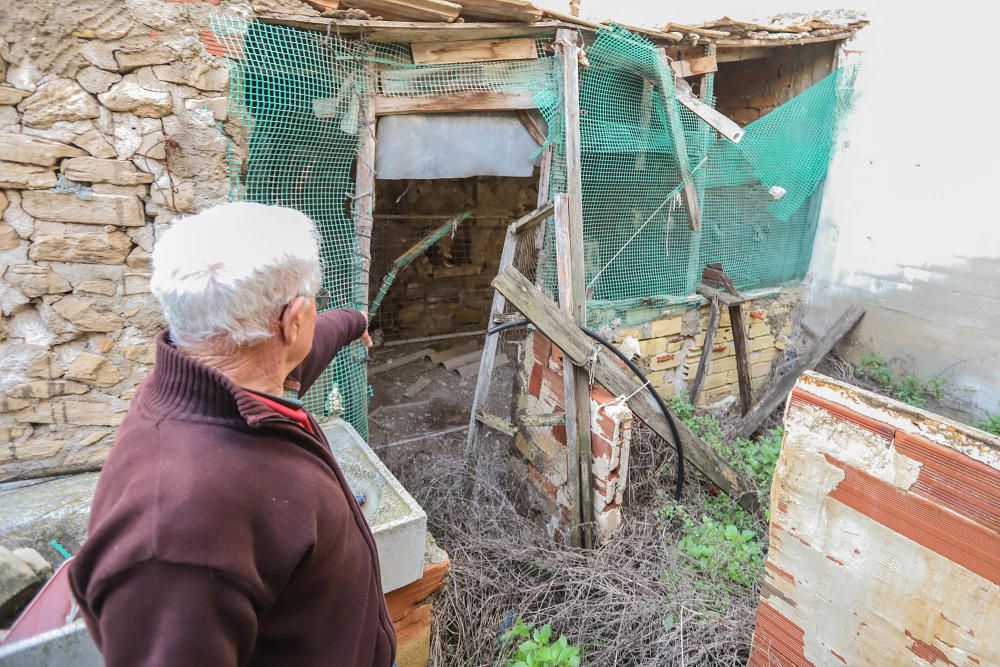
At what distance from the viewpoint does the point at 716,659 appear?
2.49 meters

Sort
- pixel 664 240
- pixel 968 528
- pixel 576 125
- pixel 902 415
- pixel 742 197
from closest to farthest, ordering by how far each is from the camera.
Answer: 1. pixel 968 528
2. pixel 902 415
3. pixel 576 125
4. pixel 664 240
5. pixel 742 197

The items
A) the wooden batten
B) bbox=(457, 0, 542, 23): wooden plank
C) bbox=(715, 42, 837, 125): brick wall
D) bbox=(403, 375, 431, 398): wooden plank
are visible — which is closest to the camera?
bbox=(457, 0, 542, 23): wooden plank

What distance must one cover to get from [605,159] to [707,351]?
2.05 meters

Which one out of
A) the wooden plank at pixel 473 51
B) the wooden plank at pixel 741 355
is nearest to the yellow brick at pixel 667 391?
the wooden plank at pixel 741 355

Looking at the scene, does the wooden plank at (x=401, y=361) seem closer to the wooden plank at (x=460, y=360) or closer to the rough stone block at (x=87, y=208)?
the wooden plank at (x=460, y=360)

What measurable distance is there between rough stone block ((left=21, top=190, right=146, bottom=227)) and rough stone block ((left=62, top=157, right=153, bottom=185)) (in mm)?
77

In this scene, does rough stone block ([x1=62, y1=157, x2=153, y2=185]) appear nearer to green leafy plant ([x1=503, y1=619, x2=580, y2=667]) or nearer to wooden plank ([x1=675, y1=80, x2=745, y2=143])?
green leafy plant ([x1=503, y1=619, x2=580, y2=667])

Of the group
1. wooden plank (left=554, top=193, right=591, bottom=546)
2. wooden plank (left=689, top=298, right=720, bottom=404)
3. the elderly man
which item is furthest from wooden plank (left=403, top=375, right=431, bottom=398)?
the elderly man

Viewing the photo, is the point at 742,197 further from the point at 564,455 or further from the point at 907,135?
the point at 564,455

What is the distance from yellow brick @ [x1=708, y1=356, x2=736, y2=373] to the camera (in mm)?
5434

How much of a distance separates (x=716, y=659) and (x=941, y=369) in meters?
4.37

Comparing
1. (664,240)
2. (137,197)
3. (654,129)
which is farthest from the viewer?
(664,240)

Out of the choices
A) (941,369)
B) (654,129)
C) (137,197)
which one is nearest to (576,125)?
(654,129)

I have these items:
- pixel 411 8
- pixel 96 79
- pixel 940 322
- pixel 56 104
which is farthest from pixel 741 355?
pixel 56 104
